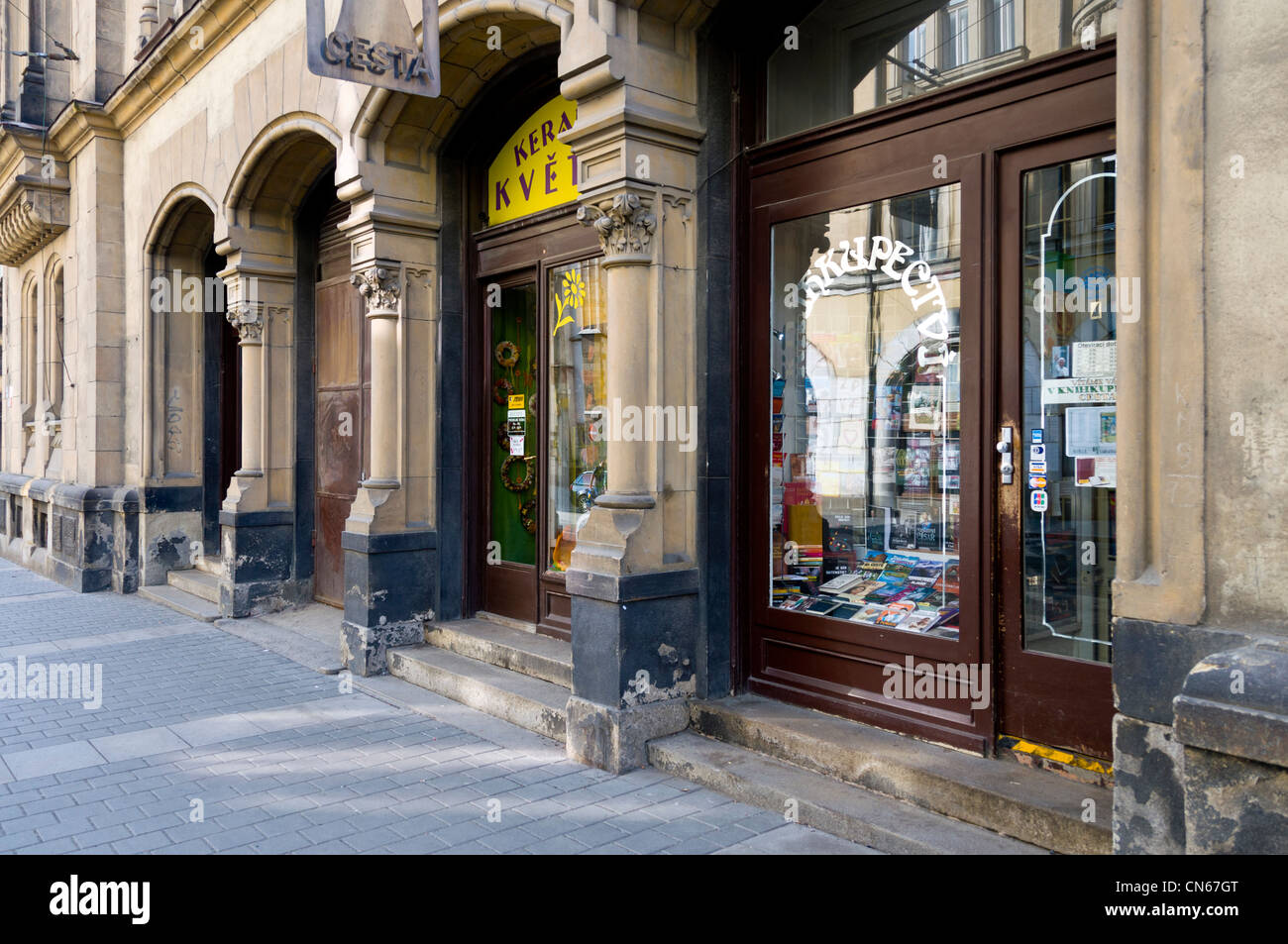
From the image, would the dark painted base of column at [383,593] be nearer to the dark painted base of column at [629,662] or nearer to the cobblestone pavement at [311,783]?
the cobblestone pavement at [311,783]

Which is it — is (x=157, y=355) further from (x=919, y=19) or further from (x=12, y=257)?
(x=919, y=19)

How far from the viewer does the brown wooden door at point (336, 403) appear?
9.28 m

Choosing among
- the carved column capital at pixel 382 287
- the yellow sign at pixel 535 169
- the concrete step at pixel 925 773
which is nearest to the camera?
the concrete step at pixel 925 773

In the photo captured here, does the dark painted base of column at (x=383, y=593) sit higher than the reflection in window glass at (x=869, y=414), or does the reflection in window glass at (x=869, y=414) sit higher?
the reflection in window glass at (x=869, y=414)

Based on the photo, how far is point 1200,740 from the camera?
2777 millimetres

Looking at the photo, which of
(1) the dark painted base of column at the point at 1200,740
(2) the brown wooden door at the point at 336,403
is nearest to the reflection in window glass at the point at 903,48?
(1) the dark painted base of column at the point at 1200,740

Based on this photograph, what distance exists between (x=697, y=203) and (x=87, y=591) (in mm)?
9906

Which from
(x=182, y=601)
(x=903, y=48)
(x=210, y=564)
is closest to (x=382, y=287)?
(x=903, y=48)

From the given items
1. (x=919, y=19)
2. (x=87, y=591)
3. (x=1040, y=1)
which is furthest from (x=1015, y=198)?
(x=87, y=591)

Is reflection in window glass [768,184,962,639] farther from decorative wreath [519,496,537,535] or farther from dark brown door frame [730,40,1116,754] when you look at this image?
decorative wreath [519,496,537,535]

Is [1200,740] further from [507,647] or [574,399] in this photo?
[574,399]

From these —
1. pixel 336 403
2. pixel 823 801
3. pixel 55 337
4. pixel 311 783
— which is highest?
pixel 55 337

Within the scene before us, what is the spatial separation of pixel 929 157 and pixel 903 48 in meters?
0.63

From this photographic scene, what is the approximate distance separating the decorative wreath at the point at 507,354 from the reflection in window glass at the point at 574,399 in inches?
22.6
